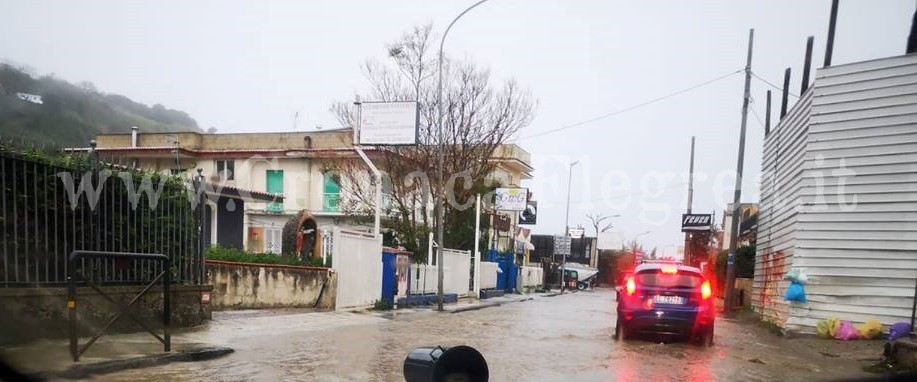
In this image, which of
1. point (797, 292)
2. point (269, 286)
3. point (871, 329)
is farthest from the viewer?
point (269, 286)

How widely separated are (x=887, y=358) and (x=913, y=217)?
352 cm

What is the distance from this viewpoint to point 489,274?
93.9 feet

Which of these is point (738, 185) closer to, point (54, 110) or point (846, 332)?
point (846, 332)

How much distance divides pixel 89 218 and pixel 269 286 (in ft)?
21.8

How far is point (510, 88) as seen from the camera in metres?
24.3

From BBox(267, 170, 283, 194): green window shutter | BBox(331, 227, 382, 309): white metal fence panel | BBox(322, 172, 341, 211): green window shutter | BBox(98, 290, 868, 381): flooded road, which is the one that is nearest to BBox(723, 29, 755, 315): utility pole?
BBox(98, 290, 868, 381): flooded road

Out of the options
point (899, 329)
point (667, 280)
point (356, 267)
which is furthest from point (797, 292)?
point (356, 267)

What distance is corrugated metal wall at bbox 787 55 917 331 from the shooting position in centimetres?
1099

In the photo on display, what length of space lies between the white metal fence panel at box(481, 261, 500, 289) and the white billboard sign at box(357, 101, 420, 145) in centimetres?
984

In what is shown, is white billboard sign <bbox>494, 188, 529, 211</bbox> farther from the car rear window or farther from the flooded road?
the car rear window

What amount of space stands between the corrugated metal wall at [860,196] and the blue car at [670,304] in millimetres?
2784

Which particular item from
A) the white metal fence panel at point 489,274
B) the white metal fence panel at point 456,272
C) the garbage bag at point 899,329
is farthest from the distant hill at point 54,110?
the white metal fence panel at point 489,274

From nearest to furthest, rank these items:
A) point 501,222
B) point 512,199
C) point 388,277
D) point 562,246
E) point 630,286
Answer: point 630,286 → point 388,277 → point 512,199 → point 501,222 → point 562,246

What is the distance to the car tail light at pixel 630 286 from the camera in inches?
439
